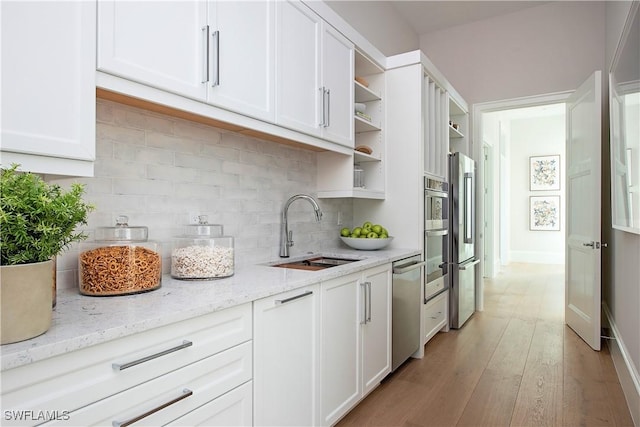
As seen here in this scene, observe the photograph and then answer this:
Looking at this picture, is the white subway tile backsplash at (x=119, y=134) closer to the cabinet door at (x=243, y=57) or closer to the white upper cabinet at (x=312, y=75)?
the cabinet door at (x=243, y=57)

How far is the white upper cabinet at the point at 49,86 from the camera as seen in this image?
3.36 feet

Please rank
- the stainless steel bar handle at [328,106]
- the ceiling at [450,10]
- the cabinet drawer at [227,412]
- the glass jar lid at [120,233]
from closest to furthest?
the cabinet drawer at [227,412], the glass jar lid at [120,233], the stainless steel bar handle at [328,106], the ceiling at [450,10]

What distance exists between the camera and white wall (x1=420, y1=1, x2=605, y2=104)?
4098 millimetres

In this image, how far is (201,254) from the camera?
1.69 metres

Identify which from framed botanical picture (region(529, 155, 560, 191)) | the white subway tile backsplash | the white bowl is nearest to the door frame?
the white bowl

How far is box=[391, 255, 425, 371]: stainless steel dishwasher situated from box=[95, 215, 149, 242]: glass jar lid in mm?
1642

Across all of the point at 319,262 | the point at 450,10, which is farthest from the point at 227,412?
the point at 450,10

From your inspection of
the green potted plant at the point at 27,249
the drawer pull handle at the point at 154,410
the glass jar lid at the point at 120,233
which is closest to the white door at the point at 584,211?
the drawer pull handle at the point at 154,410

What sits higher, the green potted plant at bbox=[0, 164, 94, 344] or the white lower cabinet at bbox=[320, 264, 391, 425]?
the green potted plant at bbox=[0, 164, 94, 344]

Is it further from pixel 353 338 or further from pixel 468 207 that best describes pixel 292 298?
pixel 468 207

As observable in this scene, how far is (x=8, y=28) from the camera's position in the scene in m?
1.01

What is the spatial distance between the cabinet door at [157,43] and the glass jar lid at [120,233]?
0.53 meters

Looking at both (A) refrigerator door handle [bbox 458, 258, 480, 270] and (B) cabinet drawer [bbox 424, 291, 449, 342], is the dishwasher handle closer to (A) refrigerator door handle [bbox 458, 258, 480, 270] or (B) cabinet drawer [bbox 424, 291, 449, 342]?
(B) cabinet drawer [bbox 424, 291, 449, 342]

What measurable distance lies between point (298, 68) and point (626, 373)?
2.76 m
